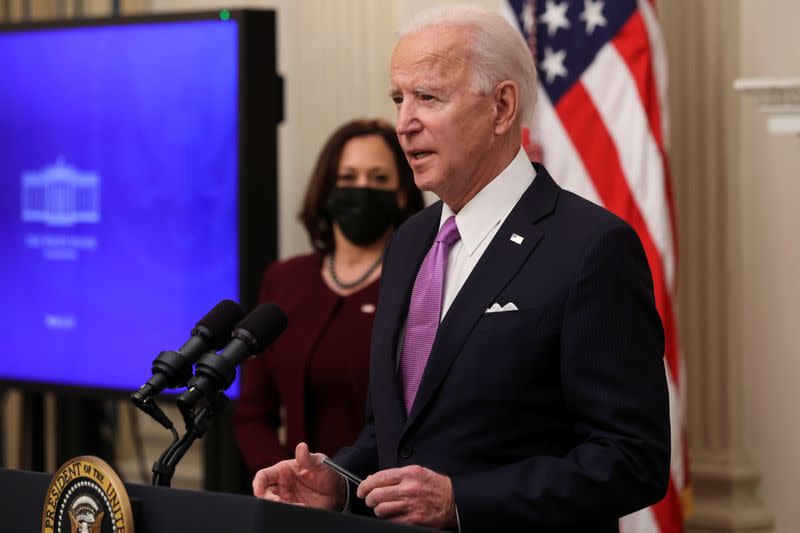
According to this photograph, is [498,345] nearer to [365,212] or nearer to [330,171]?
[365,212]

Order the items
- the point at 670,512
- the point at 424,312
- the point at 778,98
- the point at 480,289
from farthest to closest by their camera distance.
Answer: the point at 670,512 < the point at 778,98 < the point at 424,312 < the point at 480,289

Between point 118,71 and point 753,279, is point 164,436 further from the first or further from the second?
point 753,279

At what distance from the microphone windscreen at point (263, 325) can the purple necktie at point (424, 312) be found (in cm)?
32

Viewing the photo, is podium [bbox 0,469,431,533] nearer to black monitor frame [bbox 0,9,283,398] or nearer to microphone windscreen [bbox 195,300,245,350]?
microphone windscreen [bbox 195,300,245,350]

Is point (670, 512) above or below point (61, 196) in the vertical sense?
below

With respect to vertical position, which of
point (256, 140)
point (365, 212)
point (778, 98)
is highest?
point (778, 98)

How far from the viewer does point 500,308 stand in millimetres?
2018

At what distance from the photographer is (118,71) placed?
4164 millimetres

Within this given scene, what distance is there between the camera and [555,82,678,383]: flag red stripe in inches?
139

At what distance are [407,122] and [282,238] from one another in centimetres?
265

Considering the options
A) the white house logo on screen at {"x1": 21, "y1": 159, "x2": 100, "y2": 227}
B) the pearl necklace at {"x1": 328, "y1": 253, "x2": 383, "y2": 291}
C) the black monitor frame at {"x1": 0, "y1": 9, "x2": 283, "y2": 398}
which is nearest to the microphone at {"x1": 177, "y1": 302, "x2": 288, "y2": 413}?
the pearl necklace at {"x1": 328, "y1": 253, "x2": 383, "y2": 291}

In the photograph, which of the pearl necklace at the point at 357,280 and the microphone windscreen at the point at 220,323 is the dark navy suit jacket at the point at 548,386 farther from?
the pearl necklace at the point at 357,280

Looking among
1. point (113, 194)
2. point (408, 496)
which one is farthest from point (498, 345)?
point (113, 194)

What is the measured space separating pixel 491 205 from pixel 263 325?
508 mm
